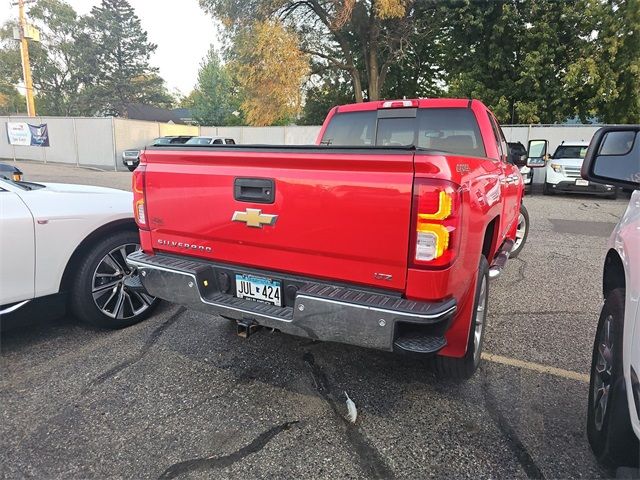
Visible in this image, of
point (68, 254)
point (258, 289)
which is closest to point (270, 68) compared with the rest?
point (68, 254)

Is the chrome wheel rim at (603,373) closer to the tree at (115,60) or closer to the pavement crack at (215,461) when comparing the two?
the pavement crack at (215,461)

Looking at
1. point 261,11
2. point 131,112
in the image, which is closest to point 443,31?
point 261,11

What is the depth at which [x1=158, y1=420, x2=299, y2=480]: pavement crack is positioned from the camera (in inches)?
84.3

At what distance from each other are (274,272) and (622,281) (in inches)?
75.4

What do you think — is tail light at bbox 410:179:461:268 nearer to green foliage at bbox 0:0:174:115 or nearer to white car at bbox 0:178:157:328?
white car at bbox 0:178:157:328

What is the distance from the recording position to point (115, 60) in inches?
2093

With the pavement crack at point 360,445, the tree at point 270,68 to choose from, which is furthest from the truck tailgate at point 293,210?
the tree at point 270,68

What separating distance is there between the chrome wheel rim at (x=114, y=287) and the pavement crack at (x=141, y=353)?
0.28 m

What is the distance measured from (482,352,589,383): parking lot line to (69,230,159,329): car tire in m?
2.92

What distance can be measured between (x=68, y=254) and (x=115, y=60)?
59.4 m

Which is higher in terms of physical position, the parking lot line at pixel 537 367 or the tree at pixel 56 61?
the tree at pixel 56 61

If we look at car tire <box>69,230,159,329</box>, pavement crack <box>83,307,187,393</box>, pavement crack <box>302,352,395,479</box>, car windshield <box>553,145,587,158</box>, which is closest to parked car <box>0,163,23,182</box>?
car tire <box>69,230,159,329</box>

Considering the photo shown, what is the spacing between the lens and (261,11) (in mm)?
21297

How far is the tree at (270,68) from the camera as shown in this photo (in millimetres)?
20250
